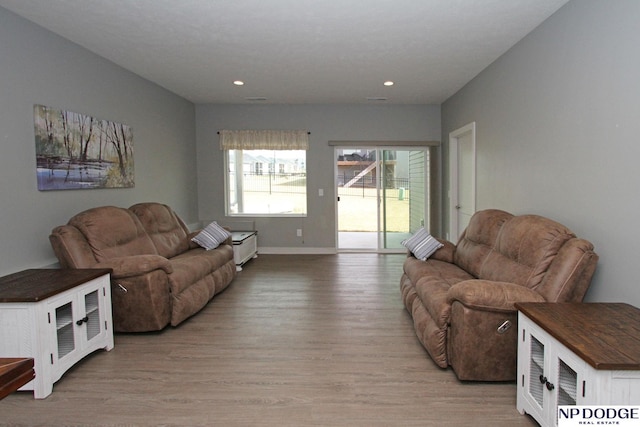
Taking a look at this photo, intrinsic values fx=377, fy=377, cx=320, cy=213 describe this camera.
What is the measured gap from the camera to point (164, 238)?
4.26 meters

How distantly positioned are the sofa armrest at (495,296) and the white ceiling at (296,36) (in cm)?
206

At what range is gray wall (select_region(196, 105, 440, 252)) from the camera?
21.4 feet

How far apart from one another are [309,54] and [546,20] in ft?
6.95

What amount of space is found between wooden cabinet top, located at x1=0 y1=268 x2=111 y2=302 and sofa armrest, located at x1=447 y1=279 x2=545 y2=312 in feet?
8.21

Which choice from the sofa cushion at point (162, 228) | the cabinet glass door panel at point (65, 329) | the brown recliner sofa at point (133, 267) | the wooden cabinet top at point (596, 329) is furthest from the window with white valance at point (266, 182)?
the wooden cabinet top at point (596, 329)

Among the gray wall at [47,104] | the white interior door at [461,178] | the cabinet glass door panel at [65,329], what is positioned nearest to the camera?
the cabinet glass door panel at [65,329]

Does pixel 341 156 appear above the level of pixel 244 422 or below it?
above

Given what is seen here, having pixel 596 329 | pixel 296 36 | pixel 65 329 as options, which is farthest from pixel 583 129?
pixel 65 329

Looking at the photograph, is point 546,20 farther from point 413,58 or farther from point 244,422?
point 244,422

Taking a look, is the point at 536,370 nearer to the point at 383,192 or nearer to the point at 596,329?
the point at 596,329

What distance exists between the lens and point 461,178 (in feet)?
18.5

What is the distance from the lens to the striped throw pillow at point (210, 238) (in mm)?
4539

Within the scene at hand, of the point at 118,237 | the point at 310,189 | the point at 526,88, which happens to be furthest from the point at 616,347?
the point at 310,189

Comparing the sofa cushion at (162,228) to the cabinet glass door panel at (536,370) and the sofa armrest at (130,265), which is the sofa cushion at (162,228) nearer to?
the sofa armrest at (130,265)
